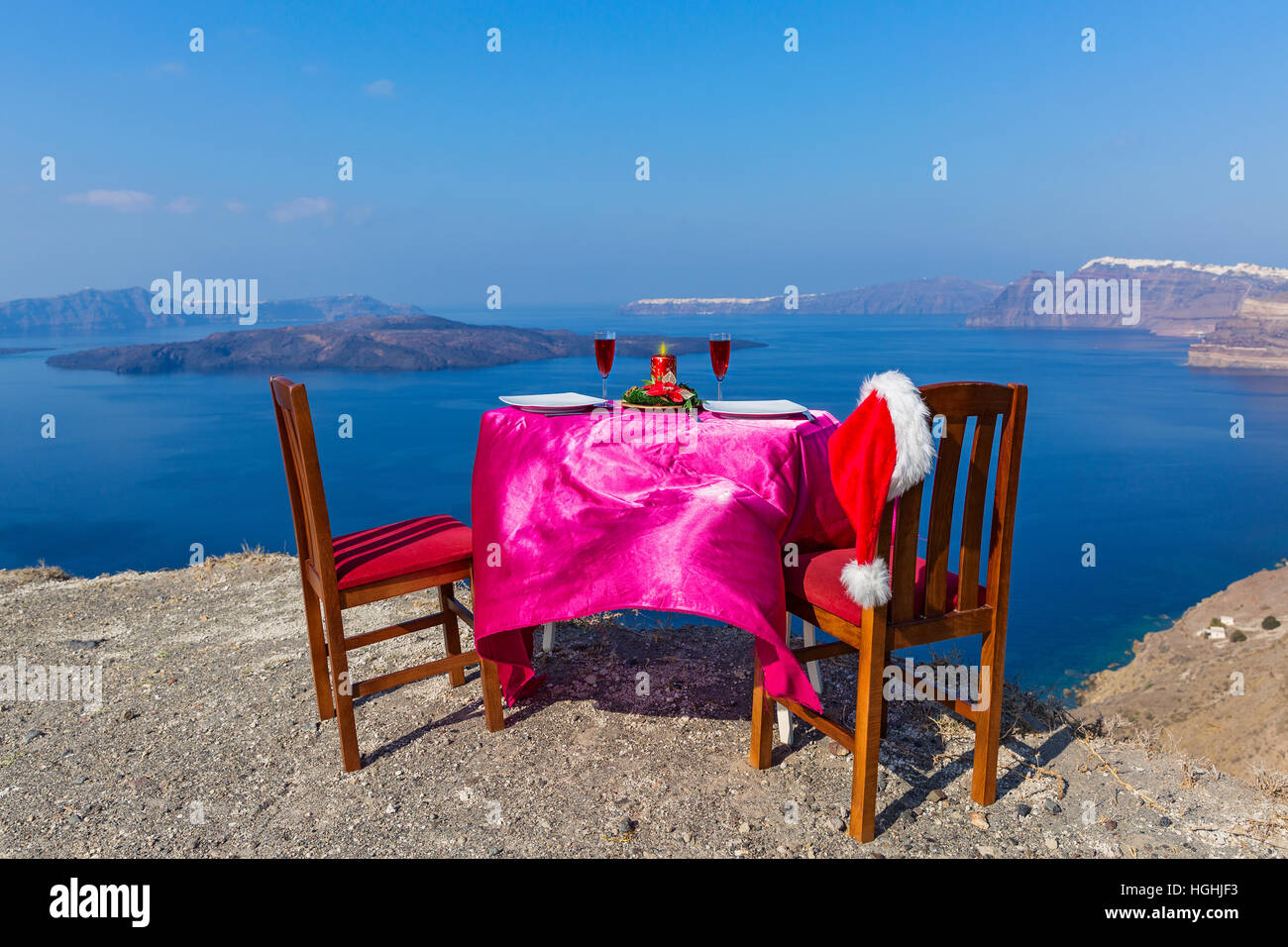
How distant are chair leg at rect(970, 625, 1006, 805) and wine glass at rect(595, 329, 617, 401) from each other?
5.30 ft

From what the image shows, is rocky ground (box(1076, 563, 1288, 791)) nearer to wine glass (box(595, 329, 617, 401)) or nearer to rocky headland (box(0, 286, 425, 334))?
wine glass (box(595, 329, 617, 401))

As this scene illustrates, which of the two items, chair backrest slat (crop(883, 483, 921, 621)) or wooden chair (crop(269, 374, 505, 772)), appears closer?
chair backrest slat (crop(883, 483, 921, 621))

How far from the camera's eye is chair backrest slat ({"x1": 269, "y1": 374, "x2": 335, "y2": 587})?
221 centimetres

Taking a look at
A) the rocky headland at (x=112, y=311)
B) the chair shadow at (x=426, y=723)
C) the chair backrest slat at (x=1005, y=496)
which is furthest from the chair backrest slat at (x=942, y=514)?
the rocky headland at (x=112, y=311)

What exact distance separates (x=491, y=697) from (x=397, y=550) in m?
0.67

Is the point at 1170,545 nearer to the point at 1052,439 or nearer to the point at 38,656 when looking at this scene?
the point at 1052,439

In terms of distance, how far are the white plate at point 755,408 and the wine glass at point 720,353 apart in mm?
112

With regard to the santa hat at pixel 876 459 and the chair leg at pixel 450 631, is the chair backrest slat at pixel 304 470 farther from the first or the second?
the santa hat at pixel 876 459

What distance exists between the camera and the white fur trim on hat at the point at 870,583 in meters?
1.97

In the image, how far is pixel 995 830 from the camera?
221 cm

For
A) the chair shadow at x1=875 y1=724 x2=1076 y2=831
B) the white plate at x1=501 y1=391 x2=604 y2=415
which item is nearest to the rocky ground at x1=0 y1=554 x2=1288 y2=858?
the chair shadow at x1=875 y1=724 x2=1076 y2=831

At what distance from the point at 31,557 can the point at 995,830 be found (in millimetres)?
57389

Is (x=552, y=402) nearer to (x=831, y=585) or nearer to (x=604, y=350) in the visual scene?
(x=604, y=350)
